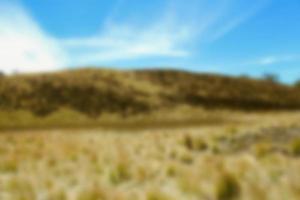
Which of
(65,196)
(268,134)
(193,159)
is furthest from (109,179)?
(268,134)

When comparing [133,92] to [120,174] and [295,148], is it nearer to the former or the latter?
[295,148]

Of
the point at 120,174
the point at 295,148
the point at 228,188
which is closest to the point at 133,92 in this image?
the point at 295,148

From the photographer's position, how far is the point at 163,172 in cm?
800

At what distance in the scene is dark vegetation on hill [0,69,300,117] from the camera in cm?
5000

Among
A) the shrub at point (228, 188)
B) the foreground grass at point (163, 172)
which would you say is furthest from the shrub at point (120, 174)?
the shrub at point (228, 188)

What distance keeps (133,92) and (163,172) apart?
47683 mm

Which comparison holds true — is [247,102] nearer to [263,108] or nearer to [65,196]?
[263,108]

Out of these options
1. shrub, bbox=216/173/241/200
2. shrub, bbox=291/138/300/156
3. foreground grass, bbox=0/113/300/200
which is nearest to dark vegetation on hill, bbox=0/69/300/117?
foreground grass, bbox=0/113/300/200

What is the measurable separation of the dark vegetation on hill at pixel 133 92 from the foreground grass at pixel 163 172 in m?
37.4

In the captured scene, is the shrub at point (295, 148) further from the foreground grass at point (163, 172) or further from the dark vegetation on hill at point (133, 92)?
the dark vegetation on hill at point (133, 92)

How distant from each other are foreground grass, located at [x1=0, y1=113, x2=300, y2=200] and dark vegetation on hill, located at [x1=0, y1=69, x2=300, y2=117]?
3739cm

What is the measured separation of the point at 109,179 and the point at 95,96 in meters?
45.3

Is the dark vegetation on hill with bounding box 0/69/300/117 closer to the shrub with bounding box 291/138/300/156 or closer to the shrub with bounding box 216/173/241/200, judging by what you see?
the shrub with bounding box 291/138/300/156

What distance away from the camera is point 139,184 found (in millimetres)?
7340
